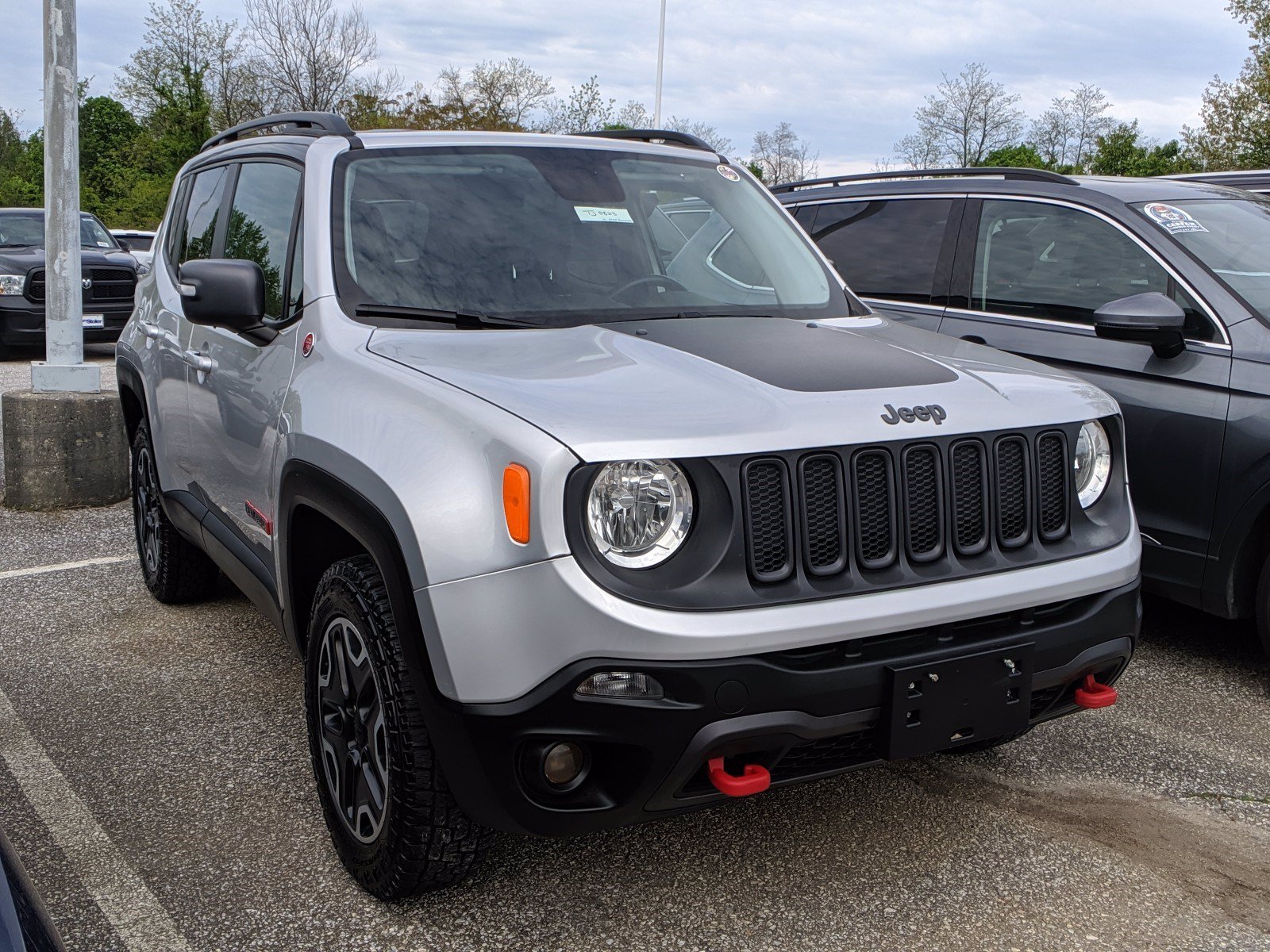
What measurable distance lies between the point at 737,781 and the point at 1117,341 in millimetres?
2981

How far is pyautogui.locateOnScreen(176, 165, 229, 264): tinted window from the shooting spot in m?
4.47

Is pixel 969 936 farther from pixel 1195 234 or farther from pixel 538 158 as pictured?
pixel 1195 234

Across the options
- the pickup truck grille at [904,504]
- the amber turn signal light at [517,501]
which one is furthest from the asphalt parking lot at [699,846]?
the amber turn signal light at [517,501]

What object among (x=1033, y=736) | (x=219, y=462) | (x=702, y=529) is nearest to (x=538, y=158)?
(x=219, y=462)

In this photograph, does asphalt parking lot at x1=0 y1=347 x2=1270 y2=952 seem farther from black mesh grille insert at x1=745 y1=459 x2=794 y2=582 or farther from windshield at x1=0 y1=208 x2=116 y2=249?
windshield at x1=0 y1=208 x2=116 y2=249

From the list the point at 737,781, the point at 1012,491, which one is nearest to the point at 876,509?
the point at 1012,491

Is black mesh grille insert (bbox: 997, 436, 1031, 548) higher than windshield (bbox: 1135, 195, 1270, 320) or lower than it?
lower

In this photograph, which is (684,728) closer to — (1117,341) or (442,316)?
(442,316)

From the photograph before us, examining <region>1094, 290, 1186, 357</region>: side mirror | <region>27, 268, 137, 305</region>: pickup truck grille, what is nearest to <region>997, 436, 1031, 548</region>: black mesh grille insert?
<region>1094, 290, 1186, 357</region>: side mirror

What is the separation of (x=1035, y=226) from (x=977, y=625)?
2.92m

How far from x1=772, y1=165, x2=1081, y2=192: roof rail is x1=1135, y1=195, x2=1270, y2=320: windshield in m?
0.42

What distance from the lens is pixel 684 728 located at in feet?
7.55

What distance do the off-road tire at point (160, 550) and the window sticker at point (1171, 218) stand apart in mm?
3970

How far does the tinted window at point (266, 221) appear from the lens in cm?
361
